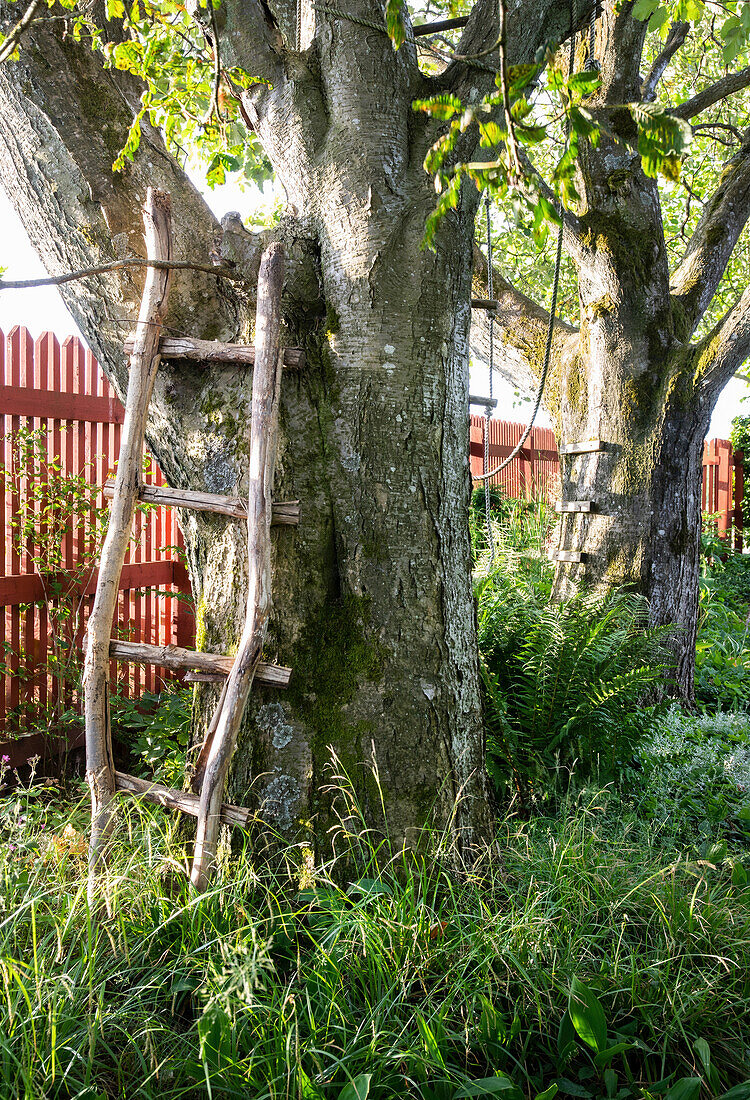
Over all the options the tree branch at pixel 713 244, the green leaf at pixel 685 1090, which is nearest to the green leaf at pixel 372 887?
the green leaf at pixel 685 1090

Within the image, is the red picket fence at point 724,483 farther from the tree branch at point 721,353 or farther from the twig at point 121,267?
the twig at point 121,267

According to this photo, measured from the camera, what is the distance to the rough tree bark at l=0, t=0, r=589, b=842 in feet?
8.08

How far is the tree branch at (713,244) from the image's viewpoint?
4863 millimetres

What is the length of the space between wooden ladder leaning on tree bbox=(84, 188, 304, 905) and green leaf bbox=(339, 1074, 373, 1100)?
0.81m

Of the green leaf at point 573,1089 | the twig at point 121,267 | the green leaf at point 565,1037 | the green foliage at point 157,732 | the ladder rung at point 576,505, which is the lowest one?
Result: the green leaf at point 573,1089

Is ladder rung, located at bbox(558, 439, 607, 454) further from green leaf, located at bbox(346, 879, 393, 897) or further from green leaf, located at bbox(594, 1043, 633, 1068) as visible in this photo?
green leaf, located at bbox(594, 1043, 633, 1068)

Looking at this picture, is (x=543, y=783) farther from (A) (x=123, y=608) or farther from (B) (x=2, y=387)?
(B) (x=2, y=387)

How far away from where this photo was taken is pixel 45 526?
4340 millimetres

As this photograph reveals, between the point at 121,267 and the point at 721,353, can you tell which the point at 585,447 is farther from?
the point at 121,267

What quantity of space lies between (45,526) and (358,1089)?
12.1 feet

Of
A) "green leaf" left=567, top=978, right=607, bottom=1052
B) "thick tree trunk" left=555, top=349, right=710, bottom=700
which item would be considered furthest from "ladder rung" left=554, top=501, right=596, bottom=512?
"green leaf" left=567, top=978, right=607, bottom=1052

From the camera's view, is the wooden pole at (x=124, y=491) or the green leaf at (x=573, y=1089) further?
the wooden pole at (x=124, y=491)

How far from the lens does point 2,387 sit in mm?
4133

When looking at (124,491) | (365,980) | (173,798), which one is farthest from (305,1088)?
(124,491)
